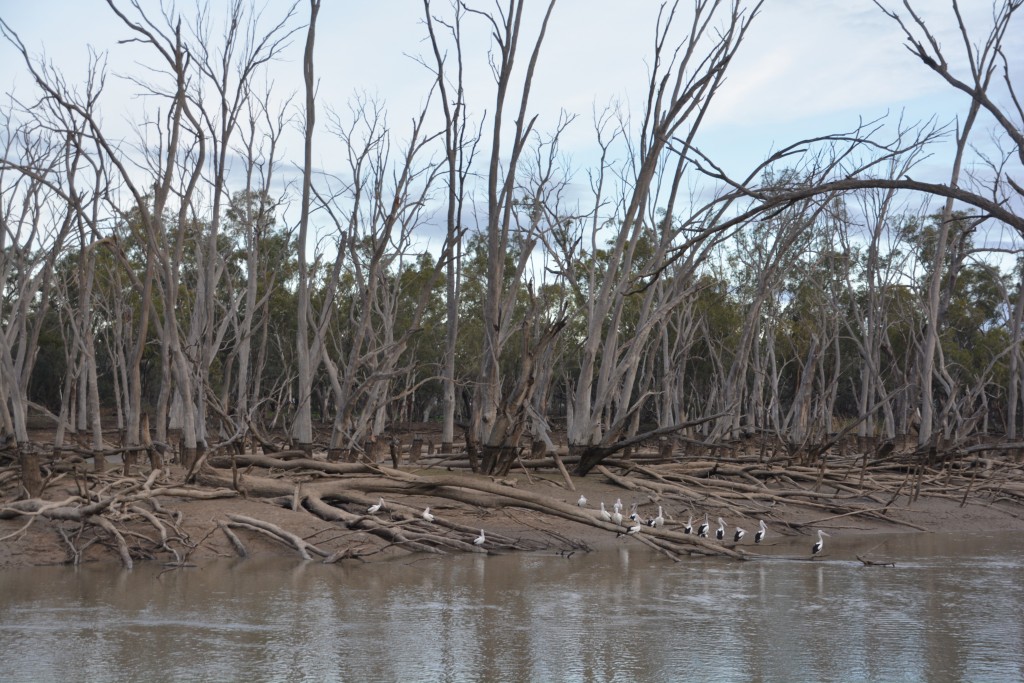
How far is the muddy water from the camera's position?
6.27 metres

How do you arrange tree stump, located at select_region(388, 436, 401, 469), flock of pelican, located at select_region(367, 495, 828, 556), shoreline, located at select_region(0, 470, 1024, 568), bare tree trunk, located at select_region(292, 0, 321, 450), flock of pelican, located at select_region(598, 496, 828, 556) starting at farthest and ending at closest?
bare tree trunk, located at select_region(292, 0, 321, 450) → tree stump, located at select_region(388, 436, 401, 469) → flock of pelican, located at select_region(598, 496, 828, 556) → flock of pelican, located at select_region(367, 495, 828, 556) → shoreline, located at select_region(0, 470, 1024, 568)

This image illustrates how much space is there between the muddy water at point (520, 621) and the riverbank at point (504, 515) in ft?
1.39

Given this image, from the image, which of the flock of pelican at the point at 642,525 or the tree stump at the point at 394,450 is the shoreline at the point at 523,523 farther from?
the tree stump at the point at 394,450

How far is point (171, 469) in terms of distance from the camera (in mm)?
13305

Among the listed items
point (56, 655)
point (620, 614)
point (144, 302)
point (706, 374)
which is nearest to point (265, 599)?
point (56, 655)

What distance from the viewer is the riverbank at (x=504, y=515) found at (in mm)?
10188

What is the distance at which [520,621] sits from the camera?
767 cm

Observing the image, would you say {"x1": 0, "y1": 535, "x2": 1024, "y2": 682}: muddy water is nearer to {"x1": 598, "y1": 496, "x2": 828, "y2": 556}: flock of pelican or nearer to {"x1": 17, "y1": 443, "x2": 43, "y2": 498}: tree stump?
{"x1": 598, "y1": 496, "x2": 828, "y2": 556}: flock of pelican

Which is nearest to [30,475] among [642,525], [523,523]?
[523,523]

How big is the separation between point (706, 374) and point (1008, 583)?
41.6m

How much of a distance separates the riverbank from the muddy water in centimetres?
42

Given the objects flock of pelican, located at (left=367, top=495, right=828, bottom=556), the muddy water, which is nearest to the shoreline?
flock of pelican, located at (left=367, top=495, right=828, bottom=556)

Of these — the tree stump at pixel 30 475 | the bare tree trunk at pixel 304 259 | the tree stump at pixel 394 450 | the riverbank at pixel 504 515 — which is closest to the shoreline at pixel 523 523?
the riverbank at pixel 504 515

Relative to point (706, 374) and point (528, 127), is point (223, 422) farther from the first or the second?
point (706, 374)
